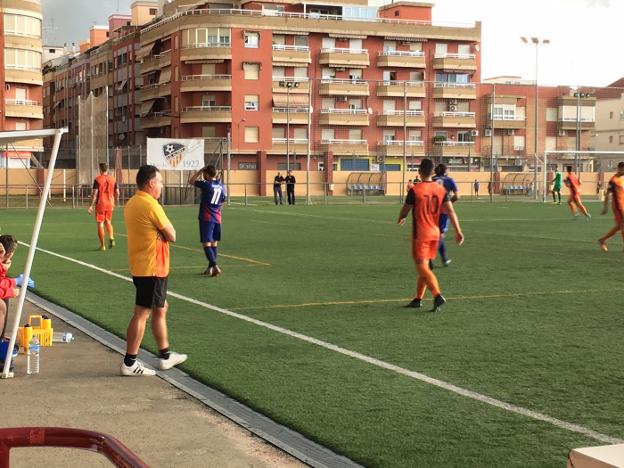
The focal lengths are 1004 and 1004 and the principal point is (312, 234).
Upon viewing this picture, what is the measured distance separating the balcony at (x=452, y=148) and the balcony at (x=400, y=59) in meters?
7.47

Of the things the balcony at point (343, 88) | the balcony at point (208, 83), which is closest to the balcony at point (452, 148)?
the balcony at point (343, 88)

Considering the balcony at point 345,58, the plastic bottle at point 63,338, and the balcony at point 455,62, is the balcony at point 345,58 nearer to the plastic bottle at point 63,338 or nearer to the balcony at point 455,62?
the balcony at point 455,62

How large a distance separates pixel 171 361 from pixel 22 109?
70.6 metres

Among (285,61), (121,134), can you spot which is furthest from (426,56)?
(121,134)

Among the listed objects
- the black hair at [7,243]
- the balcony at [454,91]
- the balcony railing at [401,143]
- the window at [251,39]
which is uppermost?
the window at [251,39]

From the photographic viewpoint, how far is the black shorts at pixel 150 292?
8.28 metres

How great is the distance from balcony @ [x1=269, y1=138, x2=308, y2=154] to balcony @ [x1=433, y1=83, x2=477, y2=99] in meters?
13.3

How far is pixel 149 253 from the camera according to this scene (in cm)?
830

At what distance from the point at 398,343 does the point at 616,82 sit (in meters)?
137

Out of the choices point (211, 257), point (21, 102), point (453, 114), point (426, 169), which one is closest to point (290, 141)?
point (453, 114)

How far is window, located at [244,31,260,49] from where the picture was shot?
83.8 meters

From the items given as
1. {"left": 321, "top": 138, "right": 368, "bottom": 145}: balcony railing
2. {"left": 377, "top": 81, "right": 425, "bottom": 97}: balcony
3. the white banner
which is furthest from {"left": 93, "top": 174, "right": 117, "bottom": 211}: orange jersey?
{"left": 377, "top": 81, "right": 425, "bottom": 97}: balcony

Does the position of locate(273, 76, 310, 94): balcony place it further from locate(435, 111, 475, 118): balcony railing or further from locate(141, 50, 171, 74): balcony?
locate(435, 111, 475, 118): balcony railing

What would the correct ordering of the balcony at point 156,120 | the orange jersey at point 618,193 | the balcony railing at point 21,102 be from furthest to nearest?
the balcony at point 156,120
the balcony railing at point 21,102
the orange jersey at point 618,193
